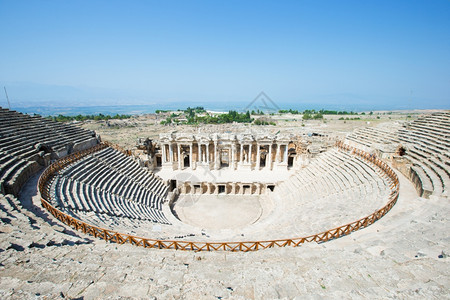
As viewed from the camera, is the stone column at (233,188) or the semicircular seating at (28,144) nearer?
the semicircular seating at (28,144)

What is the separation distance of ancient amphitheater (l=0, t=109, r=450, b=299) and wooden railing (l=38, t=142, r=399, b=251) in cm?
11

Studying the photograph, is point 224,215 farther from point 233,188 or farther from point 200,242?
point 200,242

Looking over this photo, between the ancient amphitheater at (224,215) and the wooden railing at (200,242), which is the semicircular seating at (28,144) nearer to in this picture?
the ancient amphitheater at (224,215)

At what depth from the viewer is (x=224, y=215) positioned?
71.8ft

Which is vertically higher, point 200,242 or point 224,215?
point 200,242

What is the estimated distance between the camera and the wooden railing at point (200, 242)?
9578mm

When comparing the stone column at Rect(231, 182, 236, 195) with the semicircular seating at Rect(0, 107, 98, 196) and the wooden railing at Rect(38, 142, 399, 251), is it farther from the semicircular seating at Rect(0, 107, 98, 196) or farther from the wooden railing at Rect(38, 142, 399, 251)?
the semicircular seating at Rect(0, 107, 98, 196)

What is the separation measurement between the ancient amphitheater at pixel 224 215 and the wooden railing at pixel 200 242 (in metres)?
0.11

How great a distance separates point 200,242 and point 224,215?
40.3 feet

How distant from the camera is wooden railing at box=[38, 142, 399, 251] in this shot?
9578 mm

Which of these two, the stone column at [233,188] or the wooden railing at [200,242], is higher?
the wooden railing at [200,242]

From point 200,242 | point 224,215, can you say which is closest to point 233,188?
point 224,215

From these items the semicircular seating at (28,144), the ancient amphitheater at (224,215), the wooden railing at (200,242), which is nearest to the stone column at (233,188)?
the ancient amphitheater at (224,215)

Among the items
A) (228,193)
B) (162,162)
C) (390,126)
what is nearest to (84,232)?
(228,193)
